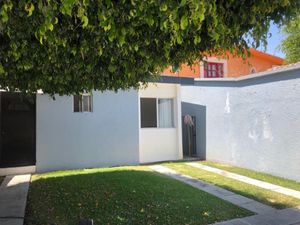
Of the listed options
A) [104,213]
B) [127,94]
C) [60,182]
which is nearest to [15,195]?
[60,182]

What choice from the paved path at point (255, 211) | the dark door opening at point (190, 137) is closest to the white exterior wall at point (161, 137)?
the dark door opening at point (190, 137)

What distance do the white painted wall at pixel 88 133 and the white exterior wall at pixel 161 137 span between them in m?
0.65

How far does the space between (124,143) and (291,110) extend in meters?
5.69

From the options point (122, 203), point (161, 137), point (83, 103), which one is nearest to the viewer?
point (122, 203)

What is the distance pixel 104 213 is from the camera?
662 centimetres

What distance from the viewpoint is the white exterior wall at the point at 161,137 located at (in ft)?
44.4

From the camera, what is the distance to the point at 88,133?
12148 millimetres

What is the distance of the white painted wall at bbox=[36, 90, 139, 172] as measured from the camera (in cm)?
1153

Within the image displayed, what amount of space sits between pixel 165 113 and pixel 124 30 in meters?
11.5

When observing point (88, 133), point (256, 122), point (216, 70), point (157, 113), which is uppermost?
point (216, 70)

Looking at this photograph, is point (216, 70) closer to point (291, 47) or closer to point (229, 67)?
point (229, 67)

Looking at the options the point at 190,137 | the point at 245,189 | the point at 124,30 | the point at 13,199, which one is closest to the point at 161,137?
the point at 190,137

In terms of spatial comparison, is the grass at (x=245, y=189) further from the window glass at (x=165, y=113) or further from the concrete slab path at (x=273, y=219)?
the window glass at (x=165, y=113)

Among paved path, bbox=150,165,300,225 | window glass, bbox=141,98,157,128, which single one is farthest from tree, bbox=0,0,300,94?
window glass, bbox=141,98,157,128
